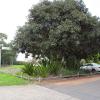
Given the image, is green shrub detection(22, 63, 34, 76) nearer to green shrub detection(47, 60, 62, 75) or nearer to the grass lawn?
green shrub detection(47, 60, 62, 75)

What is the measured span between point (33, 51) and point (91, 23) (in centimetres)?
608

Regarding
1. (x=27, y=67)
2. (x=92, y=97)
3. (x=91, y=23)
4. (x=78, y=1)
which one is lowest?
(x=92, y=97)

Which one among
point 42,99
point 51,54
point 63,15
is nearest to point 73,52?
point 51,54

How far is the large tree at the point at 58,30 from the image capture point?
21.3 m

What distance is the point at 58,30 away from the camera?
69.2ft

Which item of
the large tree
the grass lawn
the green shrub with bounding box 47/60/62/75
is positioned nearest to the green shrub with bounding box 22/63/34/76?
the green shrub with bounding box 47/60/62/75

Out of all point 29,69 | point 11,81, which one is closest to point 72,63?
point 29,69

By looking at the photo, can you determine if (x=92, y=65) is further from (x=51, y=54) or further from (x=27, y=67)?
(x=27, y=67)

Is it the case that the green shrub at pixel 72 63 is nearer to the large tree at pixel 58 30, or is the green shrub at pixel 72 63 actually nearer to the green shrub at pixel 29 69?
the large tree at pixel 58 30

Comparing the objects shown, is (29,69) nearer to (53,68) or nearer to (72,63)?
(53,68)

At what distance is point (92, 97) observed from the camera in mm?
12234

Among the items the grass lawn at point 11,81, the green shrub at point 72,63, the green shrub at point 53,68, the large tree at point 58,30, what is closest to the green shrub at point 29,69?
the green shrub at point 53,68

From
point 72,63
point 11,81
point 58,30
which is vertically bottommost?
point 11,81

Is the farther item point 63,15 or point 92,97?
point 63,15
